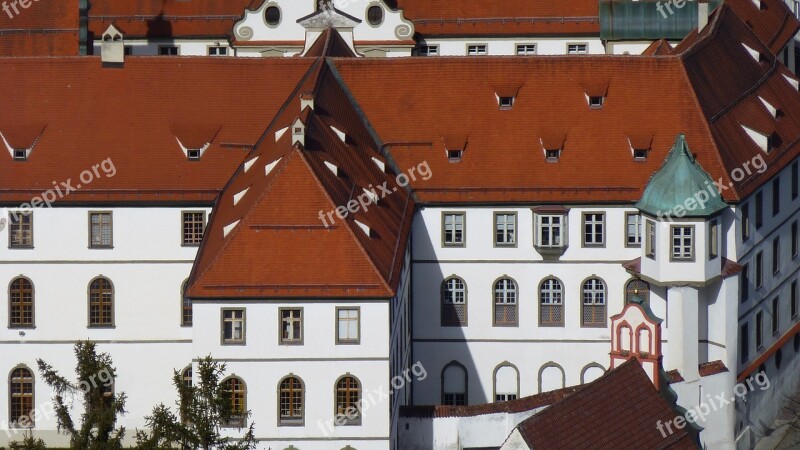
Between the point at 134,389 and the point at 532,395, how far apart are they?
15.7 metres

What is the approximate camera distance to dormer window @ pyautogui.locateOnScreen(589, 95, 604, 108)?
376 feet

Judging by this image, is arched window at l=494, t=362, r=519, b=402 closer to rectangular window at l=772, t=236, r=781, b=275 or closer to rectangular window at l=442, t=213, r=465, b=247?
rectangular window at l=442, t=213, r=465, b=247

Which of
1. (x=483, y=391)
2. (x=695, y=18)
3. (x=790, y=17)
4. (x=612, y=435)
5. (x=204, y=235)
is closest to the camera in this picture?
(x=612, y=435)

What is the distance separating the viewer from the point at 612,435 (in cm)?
9562

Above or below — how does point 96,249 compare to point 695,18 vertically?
below

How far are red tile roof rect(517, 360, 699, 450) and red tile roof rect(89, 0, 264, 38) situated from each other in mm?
48810

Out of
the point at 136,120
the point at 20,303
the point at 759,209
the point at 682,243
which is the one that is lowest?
the point at 20,303

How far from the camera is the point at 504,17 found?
468ft

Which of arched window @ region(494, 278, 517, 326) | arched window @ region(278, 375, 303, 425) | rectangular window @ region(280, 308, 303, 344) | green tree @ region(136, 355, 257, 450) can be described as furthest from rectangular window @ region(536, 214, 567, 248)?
green tree @ region(136, 355, 257, 450)

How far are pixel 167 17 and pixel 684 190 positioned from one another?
42.8 metres

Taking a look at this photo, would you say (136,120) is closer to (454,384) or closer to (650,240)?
(454,384)

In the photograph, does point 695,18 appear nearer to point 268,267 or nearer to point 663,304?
point 663,304

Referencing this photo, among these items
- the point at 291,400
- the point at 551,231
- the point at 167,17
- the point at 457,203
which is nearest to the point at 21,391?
the point at 291,400

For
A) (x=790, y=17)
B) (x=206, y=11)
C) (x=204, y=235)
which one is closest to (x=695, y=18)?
(x=790, y=17)
